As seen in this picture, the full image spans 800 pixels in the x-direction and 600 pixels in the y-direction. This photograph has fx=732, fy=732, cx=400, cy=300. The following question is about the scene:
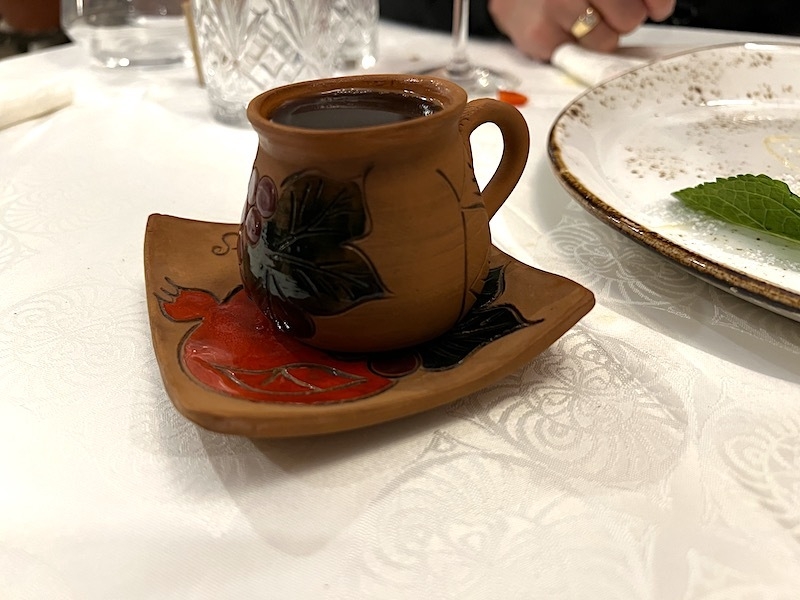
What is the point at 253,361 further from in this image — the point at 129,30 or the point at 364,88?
the point at 129,30

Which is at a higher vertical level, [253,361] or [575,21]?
[575,21]

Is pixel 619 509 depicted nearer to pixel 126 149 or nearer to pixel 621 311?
pixel 621 311

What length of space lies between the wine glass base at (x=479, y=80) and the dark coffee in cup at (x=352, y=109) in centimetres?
58

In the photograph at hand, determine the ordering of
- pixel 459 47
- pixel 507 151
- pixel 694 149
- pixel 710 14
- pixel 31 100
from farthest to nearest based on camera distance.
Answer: pixel 710 14 → pixel 459 47 → pixel 31 100 → pixel 694 149 → pixel 507 151

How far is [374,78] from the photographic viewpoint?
468 mm

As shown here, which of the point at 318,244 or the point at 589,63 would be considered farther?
the point at 589,63

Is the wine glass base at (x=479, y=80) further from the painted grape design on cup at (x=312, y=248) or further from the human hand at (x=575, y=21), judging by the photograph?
the painted grape design on cup at (x=312, y=248)

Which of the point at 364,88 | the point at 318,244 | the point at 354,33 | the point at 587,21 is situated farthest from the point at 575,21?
the point at 318,244

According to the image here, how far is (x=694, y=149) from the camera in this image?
767 millimetres

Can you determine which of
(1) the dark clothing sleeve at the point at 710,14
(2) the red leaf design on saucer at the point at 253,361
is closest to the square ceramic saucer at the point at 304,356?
(2) the red leaf design on saucer at the point at 253,361

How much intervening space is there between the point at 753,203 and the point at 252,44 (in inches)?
25.1

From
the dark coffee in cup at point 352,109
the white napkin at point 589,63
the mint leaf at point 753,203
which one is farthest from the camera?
the white napkin at point 589,63

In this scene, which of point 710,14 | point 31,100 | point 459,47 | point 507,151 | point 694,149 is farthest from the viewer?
point 710,14

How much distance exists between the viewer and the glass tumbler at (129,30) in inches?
43.6
